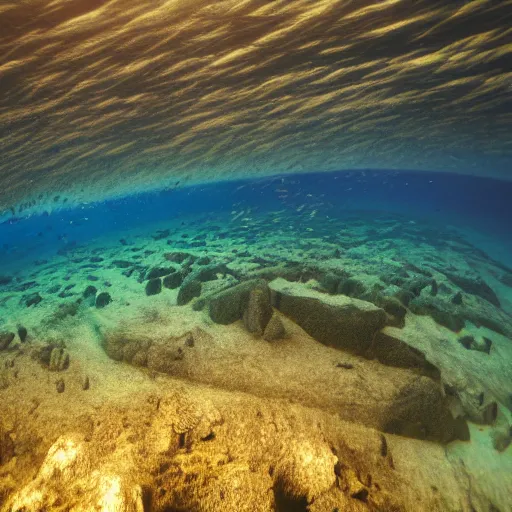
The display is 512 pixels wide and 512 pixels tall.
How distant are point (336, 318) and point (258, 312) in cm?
159

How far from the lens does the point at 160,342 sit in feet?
17.8

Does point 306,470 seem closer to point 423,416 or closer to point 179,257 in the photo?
point 423,416

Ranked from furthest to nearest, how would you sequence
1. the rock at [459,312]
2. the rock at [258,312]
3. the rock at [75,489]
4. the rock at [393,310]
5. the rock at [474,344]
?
1. the rock at [459,312]
2. the rock at [474,344]
3. the rock at [393,310]
4. the rock at [258,312]
5. the rock at [75,489]

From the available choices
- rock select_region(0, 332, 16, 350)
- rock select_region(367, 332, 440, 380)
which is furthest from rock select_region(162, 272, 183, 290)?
rock select_region(367, 332, 440, 380)

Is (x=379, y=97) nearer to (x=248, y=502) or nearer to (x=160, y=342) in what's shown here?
(x=160, y=342)

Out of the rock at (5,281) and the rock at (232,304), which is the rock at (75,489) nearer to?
the rock at (232,304)

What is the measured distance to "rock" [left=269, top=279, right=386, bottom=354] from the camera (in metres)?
5.40

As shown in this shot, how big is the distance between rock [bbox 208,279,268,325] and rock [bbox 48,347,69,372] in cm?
290

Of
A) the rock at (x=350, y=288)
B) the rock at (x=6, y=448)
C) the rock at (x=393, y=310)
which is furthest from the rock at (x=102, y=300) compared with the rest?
the rock at (x=393, y=310)

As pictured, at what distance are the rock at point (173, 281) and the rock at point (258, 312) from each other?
3400 millimetres

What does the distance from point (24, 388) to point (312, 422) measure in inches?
186

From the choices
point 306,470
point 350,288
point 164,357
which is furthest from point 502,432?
point 164,357

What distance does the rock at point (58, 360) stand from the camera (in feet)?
16.8

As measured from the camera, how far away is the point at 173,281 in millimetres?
8703
